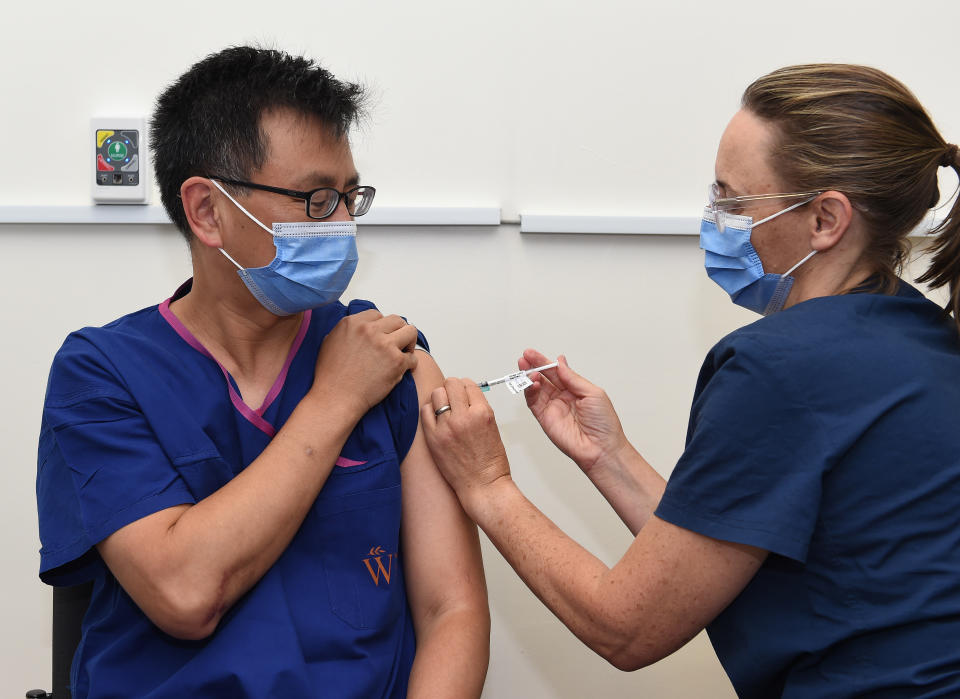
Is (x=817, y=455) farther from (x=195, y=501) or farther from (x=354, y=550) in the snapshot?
(x=195, y=501)

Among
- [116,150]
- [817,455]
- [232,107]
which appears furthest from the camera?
[116,150]

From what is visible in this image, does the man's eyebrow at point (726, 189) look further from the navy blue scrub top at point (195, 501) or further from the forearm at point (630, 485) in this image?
the navy blue scrub top at point (195, 501)

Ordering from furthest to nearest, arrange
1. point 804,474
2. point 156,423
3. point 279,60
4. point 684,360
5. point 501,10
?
point 684,360
point 501,10
point 279,60
point 156,423
point 804,474

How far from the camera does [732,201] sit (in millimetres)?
1192

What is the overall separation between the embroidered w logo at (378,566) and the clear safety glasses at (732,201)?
0.69 metres

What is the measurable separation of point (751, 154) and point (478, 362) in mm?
766

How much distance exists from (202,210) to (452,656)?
29.1 inches

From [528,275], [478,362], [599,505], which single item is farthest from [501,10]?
[599,505]

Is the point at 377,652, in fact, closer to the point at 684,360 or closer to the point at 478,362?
the point at 478,362

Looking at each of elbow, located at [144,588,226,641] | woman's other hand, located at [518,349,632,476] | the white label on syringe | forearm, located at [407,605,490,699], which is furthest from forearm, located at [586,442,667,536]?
elbow, located at [144,588,226,641]

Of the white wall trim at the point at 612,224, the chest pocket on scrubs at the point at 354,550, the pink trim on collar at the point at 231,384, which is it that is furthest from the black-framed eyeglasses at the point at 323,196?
the white wall trim at the point at 612,224

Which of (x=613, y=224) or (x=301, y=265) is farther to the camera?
(x=613, y=224)

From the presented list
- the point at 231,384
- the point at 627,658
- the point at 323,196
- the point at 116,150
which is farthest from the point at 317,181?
the point at 627,658

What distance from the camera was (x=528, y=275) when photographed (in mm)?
1740
